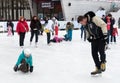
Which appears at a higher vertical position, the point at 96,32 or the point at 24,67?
the point at 96,32

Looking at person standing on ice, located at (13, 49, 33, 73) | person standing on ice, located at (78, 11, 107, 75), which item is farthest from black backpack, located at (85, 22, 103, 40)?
person standing on ice, located at (13, 49, 33, 73)

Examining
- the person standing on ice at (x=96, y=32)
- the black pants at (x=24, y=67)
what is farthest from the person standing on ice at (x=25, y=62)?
the person standing on ice at (x=96, y=32)

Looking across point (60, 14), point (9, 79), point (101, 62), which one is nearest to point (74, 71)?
point (101, 62)

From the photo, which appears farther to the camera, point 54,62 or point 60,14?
point 60,14

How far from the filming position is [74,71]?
930 centimetres

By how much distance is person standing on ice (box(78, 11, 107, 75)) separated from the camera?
25.8 feet

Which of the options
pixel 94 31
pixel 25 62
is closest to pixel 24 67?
pixel 25 62

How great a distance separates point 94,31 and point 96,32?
5 centimetres

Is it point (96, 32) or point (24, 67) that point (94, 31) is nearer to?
point (96, 32)

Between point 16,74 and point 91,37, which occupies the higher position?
point 91,37

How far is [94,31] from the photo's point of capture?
26.2 feet

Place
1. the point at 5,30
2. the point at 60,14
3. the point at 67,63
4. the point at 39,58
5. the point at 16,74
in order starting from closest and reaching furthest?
the point at 16,74 < the point at 67,63 < the point at 39,58 < the point at 5,30 < the point at 60,14

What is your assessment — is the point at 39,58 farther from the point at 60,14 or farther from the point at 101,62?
the point at 60,14

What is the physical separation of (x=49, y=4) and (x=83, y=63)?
145 ft
